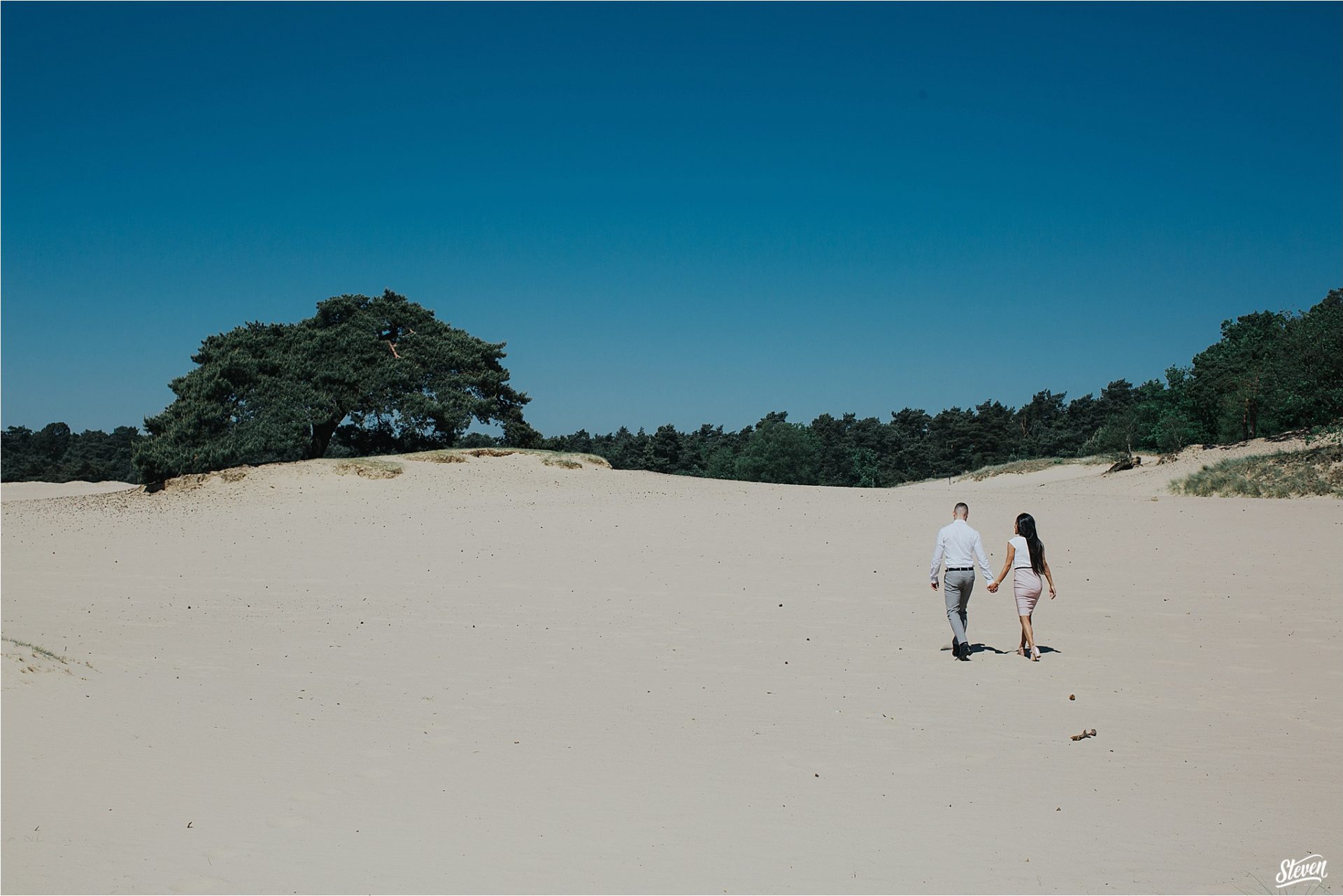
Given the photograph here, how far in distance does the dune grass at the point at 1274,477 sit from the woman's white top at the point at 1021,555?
15.8 metres

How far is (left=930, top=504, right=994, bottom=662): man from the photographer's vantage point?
9914mm

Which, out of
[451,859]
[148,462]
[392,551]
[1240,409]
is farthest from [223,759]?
[1240,409]

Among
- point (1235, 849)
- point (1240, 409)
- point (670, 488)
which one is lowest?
point (1235, 849)

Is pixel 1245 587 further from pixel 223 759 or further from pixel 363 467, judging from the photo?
pixel 363 467

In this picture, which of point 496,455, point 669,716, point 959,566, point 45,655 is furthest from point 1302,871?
point 496,455

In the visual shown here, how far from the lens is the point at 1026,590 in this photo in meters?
9.96

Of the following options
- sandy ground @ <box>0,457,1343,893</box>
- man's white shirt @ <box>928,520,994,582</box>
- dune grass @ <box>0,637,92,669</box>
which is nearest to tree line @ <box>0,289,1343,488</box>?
sandy ground @ <box>0,457,1343,893</box>

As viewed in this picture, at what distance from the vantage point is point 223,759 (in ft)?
19.8

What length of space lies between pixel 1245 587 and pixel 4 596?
18.3m

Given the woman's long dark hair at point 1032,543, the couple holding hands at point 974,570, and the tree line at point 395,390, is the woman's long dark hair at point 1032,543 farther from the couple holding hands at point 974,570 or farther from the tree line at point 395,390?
the tree line at point 395,390

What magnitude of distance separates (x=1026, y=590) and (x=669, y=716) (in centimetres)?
478

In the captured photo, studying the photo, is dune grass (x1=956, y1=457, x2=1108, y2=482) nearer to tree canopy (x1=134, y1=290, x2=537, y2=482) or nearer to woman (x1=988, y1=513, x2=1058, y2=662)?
tree canopy (x1=134, y1=290, x2=537, y2=482)

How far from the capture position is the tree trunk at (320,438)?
2856 centimetres

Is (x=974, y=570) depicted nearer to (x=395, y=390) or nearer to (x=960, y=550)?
(x=960, y=550)
